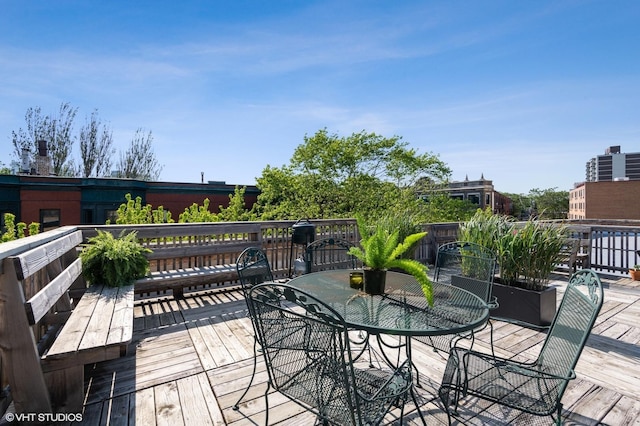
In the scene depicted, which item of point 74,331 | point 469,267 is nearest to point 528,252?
point 469,267

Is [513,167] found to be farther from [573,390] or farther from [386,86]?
[573,390]

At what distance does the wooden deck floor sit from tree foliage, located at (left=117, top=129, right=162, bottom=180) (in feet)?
95.1

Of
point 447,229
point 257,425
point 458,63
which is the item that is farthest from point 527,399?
point 458,63

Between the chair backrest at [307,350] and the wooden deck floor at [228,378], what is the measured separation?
0.47 meters

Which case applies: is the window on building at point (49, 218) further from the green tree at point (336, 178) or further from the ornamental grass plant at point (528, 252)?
the ornamental grass plant at point (528, 252)

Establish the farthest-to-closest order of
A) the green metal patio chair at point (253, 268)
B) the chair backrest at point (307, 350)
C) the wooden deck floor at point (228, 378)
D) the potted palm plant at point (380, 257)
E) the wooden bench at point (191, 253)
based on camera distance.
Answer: the wooden bench at point (191, 253) < the green metal patio chair at point (253, 268) < the potted palm plant at point (380, 257) < the wooden deck floor at point (228, 378) < the chair backrest at point (307, 350)

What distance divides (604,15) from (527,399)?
24.8ft

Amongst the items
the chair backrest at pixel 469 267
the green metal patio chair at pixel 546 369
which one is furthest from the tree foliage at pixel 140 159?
the green metal patio chair at pixel 546 369

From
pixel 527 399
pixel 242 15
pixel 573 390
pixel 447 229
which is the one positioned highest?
pixel 242 15

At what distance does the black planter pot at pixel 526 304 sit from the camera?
321cm

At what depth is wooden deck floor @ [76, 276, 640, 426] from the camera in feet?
6.26

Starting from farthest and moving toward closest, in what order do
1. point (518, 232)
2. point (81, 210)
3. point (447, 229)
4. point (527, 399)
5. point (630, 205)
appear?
point (630, 205) → point (81, 210) → point (447, 229) → point (518, 232) → point (527, 399)

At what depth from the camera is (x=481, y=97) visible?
9227 mm

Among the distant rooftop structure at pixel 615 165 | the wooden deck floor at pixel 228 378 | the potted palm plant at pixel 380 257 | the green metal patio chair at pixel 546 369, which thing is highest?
the distant rooftop structure at pixel 615 165
